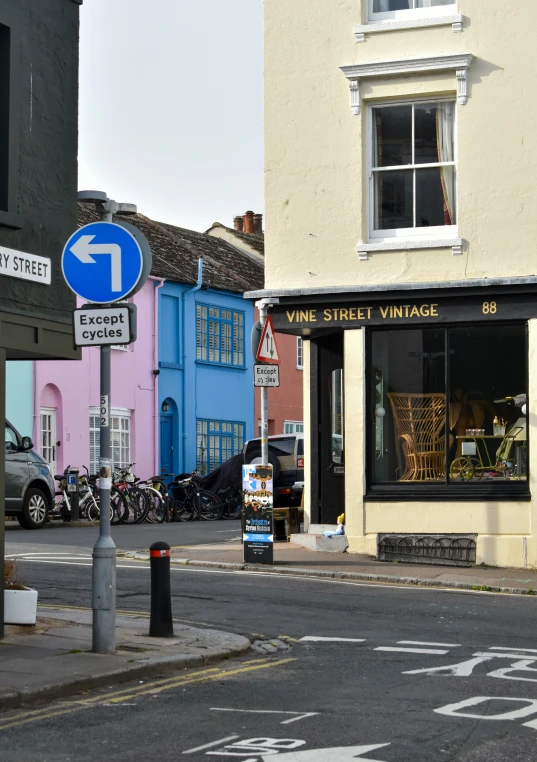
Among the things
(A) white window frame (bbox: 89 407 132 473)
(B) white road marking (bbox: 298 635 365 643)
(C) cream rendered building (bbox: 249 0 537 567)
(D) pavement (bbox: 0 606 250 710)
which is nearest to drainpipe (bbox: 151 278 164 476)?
(A) white window frame (bbox: 89 407 132 473)

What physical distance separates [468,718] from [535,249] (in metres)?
11.5

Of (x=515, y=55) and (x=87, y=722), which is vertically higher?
(x=515, y=55)

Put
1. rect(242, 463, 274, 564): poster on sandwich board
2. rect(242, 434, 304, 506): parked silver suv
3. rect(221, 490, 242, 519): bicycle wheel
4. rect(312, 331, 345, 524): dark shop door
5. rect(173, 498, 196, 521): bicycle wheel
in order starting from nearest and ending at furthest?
rect(242, 463, 274, 564): poster on sandwich board → rect(312, 331, 345, 524): dark shop door → rect(242, 434, 304, 506): parked silver suv → rect(173, 498, 196, 521): bicycle wheel → rect(221, 490, 242, 519): bicycle wheel

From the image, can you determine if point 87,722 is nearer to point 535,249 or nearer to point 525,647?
point 525,647

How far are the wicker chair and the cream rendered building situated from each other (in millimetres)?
20

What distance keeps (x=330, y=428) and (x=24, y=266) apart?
997 cm

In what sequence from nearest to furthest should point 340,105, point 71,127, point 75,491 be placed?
point 71,127 < point 340,105 < point 75,491

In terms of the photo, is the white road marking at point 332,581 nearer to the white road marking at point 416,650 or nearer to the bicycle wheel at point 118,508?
the white road marking at point 416,650

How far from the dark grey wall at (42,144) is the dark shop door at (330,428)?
889cm

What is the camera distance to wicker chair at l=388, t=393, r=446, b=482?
61.4 ft

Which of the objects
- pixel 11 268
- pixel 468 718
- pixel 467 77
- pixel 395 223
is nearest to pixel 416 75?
pixel 467 77

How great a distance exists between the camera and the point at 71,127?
12.0 metres

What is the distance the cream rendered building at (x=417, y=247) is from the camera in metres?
18.3

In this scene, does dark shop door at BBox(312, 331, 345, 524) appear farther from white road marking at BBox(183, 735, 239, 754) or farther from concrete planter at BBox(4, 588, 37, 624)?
white road marking at BBox(183, 735, 239, 754)
